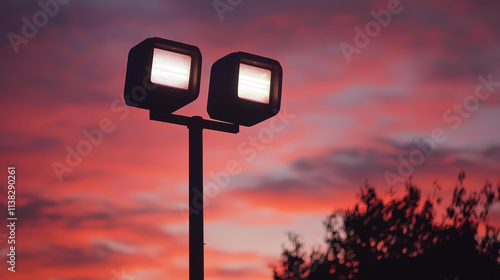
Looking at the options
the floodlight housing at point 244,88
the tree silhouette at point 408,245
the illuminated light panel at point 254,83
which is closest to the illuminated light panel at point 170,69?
the floodlight housing at point 244,88

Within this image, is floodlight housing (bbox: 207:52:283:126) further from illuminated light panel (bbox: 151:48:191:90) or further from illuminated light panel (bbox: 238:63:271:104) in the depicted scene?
illuminated light panel (bbox: 151:48:191:90)

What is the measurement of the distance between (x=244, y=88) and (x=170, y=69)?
1.92 ft

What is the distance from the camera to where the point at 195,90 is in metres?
4.50

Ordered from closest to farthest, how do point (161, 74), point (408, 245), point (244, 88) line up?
point (161, 74)
point (244, 88)
point (408, 245)

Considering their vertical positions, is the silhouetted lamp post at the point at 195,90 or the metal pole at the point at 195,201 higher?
the silhouetted lamp post at the point at 195,90

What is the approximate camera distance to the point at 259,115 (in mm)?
4879

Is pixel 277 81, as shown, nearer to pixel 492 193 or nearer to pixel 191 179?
pixel 191 179

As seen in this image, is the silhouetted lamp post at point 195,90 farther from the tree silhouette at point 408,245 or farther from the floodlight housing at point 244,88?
the tree silhouette at point 408,245

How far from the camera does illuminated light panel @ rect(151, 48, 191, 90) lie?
14.4ft

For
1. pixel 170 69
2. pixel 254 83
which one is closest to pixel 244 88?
pixel 254 83

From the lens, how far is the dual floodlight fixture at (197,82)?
4387mm

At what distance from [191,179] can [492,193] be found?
94.6 ft

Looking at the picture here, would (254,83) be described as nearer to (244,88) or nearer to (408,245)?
(244,88)

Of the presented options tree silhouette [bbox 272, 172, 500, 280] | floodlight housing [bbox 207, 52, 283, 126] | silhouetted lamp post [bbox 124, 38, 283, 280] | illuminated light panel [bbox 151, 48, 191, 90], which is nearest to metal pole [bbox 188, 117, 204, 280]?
silhouetted lamp post [bbox 124, 38, 283, 280]
